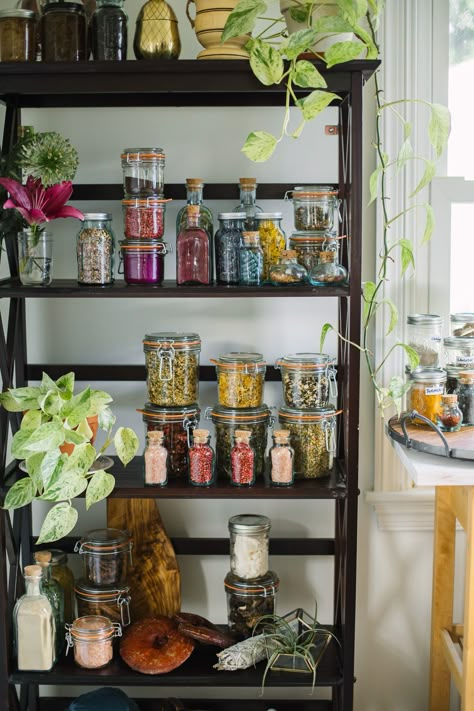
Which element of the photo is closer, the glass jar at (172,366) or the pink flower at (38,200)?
the pink flower at (38,200)

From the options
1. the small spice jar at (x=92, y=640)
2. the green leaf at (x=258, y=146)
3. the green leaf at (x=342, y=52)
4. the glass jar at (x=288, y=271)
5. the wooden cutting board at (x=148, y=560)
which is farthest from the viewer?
the wooden cutting board at (x=148, y=560)

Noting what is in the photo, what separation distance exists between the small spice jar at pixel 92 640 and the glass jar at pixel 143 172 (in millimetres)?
1031

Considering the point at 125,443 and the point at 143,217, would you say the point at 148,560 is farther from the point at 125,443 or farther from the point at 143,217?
the point at 143,217

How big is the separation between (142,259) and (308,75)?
57cm

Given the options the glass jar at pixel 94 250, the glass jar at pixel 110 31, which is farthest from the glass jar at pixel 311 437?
the glass jar at pixel 110 31

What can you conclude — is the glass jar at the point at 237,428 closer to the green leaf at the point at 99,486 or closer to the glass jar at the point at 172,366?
the glass jar at the point at 172,366

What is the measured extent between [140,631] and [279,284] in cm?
93

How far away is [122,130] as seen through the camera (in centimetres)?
240

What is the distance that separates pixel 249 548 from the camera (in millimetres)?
2271

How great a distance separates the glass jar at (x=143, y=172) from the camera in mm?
2121

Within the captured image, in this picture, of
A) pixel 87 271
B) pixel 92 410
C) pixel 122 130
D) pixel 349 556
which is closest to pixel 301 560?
pixel 349 556

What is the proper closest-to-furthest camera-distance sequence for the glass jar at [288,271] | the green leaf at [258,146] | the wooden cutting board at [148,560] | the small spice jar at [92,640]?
the green leaf at [258,146], the glass jar at [288,271], the small spice jar at [92,640], the wooden cutting board at [148,560]

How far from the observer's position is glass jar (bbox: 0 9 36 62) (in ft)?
6.68

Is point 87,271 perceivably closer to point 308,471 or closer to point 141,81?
point 141,81
